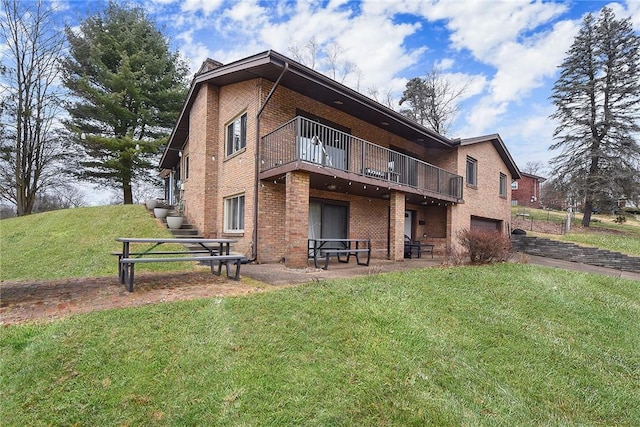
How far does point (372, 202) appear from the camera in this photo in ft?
41.9

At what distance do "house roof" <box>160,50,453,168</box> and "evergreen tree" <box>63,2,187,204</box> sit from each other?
24.2 feet

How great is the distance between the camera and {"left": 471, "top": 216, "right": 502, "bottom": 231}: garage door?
17016 mm

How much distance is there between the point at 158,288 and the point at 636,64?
97.0 feet

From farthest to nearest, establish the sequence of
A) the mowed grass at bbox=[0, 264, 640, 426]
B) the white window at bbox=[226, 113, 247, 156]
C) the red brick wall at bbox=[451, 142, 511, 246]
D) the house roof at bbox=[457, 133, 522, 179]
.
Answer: the house roof at bbox=[457, 133, 522, 179]
the red brick wall at bbox=[451, 142, 511, 246]
the white window at bbox=[226, 113, 247, 156]
the mowed grass at bbox=[0, 264, 640, 426]

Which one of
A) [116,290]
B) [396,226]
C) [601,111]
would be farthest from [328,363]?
[601,111]

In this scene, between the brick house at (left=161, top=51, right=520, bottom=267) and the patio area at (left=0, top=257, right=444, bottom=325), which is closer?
the patio area at (left=0, top=257, right=444, bottom=325)

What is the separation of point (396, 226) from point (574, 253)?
10542 millimetres

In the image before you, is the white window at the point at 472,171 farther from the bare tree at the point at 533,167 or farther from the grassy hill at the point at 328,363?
the bare tree at the point at 533,167

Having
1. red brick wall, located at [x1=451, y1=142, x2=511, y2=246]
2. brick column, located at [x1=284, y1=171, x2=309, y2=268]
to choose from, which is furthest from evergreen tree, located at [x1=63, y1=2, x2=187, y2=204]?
red brick wall, located at [x1=451, y1=142, x2=511, y2=246]

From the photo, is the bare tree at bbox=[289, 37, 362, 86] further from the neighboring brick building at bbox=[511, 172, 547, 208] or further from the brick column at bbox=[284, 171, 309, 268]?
the neighboring brick building at bbox=[511, 172, 547, 208]

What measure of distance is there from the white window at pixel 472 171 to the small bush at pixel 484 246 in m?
8.18

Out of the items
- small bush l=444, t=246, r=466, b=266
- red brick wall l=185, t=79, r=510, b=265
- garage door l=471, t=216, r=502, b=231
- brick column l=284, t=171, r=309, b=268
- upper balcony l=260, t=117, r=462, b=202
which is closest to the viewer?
brick column l=284, t=171, r=309, b=268

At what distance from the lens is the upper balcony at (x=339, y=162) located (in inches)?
342

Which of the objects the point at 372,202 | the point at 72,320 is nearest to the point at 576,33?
the point at 372,202
